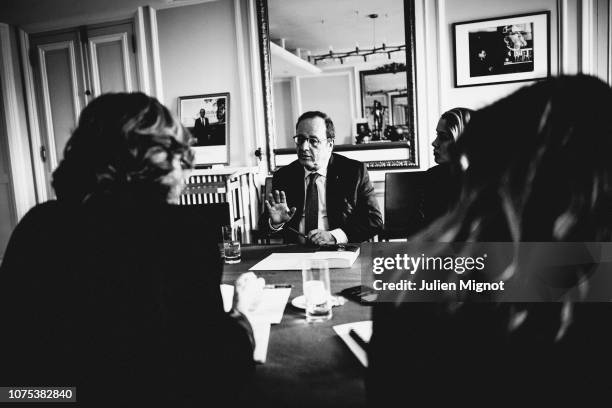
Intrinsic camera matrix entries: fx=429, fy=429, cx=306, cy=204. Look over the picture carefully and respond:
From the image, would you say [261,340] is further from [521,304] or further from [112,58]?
[112,58]

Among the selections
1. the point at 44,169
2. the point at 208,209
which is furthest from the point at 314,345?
the point at 44,169

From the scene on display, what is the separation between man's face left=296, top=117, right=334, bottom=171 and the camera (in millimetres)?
2502

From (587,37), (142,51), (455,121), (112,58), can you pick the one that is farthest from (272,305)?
(112,58)

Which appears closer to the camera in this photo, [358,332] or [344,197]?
[358,332]

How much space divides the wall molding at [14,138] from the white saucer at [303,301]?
4.40m

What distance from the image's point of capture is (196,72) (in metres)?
4.04

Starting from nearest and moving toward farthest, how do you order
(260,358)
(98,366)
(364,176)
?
(98,366)
(260,358)
(364,176)

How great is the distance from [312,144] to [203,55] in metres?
2.07

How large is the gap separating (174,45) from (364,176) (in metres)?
2.60

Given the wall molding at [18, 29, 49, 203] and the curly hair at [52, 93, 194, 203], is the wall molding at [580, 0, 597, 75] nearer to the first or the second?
the curly hair at [52, 93, 194, 203]

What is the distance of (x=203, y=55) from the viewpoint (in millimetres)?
3996

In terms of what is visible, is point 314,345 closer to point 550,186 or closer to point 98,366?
point 98,366

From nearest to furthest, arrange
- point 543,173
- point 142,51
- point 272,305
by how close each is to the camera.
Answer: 1. point 543,173
2. point 272,305
3. point 142,51

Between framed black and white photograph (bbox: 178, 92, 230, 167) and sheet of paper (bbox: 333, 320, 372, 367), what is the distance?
10.1 ft
